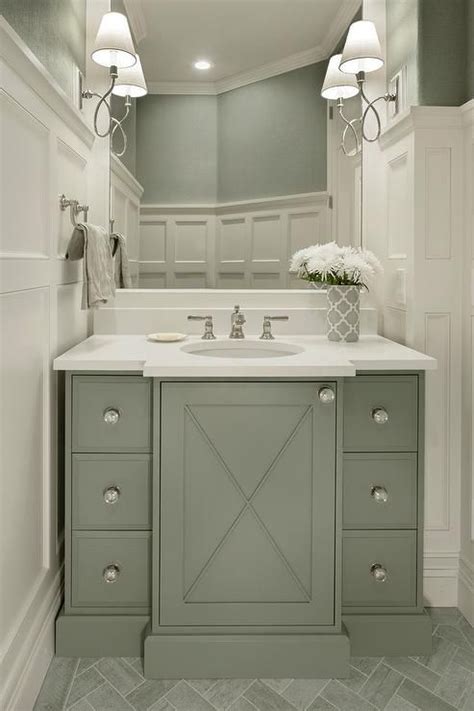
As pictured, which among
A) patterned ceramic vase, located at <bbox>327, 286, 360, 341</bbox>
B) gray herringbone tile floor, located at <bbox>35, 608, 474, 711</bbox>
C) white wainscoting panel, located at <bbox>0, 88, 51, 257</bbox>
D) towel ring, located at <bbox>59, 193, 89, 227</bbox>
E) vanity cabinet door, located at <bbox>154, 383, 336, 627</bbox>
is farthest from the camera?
patterned ceramic vase, located at <bbox>327, 286, 360, 341</bbox>

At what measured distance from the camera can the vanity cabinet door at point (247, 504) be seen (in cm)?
173

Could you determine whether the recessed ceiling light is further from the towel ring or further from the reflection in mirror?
the towel ring

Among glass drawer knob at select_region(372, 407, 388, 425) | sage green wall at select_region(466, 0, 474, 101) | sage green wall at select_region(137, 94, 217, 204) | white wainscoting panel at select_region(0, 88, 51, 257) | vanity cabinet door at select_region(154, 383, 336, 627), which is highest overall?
sage green wall at select_region(466, 0, 474, 101)

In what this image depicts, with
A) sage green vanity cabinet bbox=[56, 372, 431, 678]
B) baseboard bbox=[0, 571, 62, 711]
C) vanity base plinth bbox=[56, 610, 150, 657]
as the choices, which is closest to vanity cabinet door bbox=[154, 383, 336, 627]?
sage green vanity cabinet bbox=[56, 372, 431, 678]

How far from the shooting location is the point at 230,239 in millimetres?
2420

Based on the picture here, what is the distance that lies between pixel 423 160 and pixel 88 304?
1.20m

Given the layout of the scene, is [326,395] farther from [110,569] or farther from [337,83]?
[337,83]

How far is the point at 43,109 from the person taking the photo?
5.59 feet

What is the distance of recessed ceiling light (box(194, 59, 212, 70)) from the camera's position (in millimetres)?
2363

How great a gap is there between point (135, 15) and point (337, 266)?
4.03 ft

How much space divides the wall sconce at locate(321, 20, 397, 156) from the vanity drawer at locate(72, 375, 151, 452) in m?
1.25

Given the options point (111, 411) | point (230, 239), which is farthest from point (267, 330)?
point (111, 411)

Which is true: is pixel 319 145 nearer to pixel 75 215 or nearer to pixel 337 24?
pixel 337 24

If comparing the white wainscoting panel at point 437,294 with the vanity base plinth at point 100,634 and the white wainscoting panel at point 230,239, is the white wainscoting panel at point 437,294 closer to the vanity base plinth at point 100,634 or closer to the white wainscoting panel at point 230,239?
the white wainscoting panel at point 230,239
